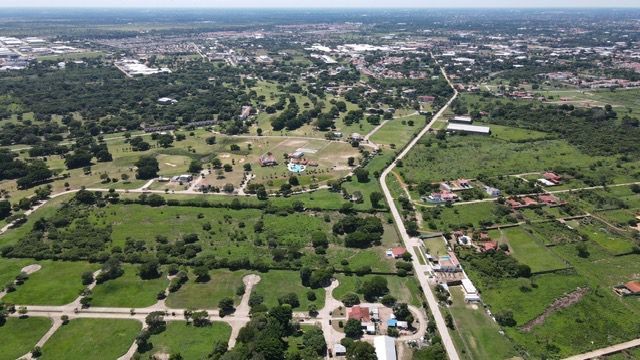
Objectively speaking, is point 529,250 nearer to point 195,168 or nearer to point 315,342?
point 315,342

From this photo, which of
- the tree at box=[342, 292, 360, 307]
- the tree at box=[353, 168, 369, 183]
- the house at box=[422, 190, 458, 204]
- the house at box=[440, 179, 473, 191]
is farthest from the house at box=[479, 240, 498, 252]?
the tree at box=[353, 168, 369, 183]

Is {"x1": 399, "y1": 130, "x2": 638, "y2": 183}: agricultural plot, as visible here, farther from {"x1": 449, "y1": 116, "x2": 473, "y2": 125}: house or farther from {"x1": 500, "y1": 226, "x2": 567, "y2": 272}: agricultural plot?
{"x1": 500, "y1": 226, "x2": 567, "y2": 272}: agricultural plot

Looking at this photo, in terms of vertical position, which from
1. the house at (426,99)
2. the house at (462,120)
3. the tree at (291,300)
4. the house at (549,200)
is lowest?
the tree at (291,300)

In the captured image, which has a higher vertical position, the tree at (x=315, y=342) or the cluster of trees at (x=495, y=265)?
the cluster of trees at (x=495, y=265)

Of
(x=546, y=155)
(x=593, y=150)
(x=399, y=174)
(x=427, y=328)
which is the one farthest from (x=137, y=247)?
(x=593, y=150)

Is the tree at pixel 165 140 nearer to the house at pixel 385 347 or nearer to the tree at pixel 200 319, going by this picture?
the tree at pixel 200 319

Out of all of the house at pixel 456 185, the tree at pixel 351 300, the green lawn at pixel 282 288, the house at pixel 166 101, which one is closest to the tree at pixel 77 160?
the house at pixel 166 101

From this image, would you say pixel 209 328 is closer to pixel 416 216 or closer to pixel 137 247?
pixel 137 247
